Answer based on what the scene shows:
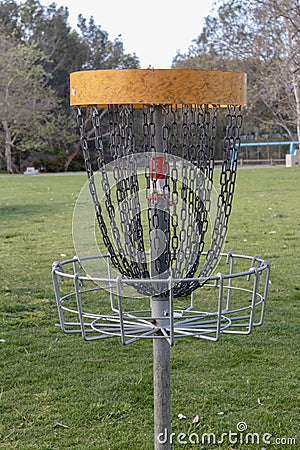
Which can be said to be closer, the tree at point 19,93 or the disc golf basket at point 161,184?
the disc golf basket at point 161,184

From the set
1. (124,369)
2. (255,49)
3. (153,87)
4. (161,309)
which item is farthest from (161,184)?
(255,49)

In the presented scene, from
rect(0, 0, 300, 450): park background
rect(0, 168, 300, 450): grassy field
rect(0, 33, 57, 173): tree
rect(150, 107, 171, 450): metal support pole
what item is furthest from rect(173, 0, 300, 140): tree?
rect(150, 107, 171, 450): metal support pole

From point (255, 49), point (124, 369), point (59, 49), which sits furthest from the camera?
point (59, 49)

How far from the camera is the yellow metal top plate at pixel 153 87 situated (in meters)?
2.03

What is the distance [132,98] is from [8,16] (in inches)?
1992

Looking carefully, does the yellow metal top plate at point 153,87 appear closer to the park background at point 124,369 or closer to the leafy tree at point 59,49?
the park background at point 124,369

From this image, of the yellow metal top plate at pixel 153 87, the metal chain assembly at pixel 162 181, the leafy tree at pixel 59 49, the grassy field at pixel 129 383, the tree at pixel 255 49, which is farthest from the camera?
the leafy tree at pixel 59 49

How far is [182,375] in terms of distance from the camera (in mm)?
4371

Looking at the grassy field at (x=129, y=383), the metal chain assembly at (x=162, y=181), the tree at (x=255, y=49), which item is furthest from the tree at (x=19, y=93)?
the metal chain assembly at (x=162, y=181)

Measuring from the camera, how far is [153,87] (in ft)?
6.66

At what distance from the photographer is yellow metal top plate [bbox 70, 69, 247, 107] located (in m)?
2.03

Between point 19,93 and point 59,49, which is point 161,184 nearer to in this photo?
point 19,93

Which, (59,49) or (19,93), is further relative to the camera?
(59,49)

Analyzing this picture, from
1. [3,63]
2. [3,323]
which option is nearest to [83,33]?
[3,63]
